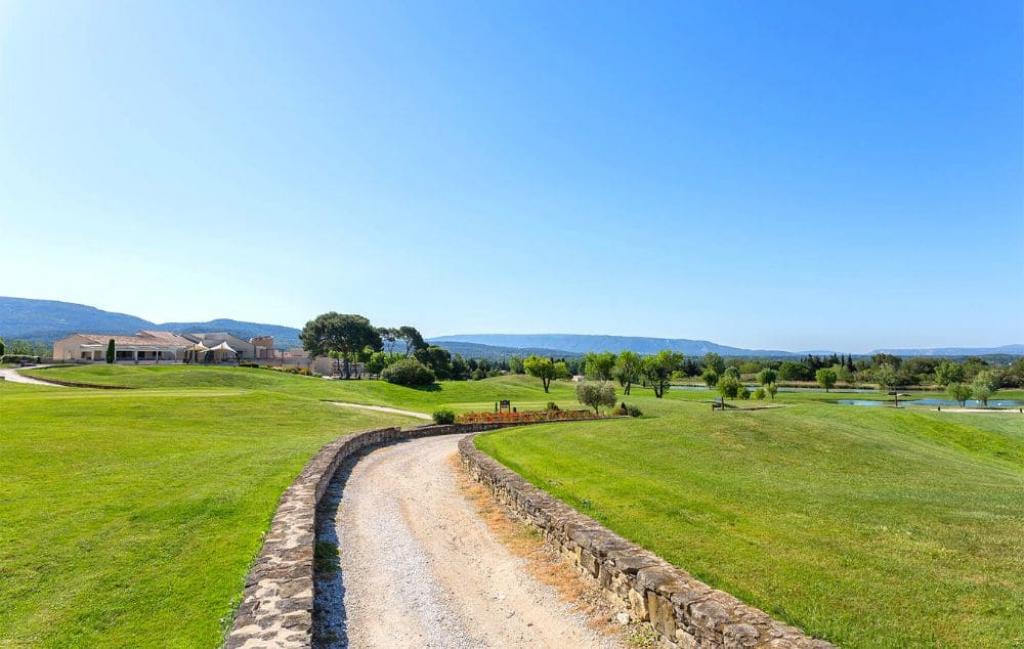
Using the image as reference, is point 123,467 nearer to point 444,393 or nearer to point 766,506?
point 766,506

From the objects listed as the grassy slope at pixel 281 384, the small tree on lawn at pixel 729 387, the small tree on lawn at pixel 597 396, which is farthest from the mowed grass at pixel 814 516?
the small tree on lawn at pixel 729 387

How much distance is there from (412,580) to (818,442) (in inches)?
833

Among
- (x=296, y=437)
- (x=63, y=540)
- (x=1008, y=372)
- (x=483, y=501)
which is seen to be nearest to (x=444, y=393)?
(x=296, y=437)

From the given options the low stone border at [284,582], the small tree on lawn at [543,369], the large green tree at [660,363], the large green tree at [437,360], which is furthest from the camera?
the large green tree at [437,360]

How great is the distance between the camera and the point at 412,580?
9781 millimetres

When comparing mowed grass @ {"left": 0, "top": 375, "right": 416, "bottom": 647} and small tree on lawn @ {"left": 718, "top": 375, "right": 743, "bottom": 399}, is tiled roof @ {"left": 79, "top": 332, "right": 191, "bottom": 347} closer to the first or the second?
mowed grass @ {"left": 0, "top": 375, "right": 416, "bottom": 647}

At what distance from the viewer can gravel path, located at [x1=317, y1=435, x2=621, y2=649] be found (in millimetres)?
7836

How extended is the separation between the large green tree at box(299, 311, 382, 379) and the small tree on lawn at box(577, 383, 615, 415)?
74184 mm

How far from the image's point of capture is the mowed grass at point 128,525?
24.5 feet

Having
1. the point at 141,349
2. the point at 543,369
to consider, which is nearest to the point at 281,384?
the point at 543,369

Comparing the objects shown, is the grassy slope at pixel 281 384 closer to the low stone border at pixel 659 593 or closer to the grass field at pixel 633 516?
the grass field at pixel 633 516

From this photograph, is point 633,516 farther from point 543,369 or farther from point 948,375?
point 948,375

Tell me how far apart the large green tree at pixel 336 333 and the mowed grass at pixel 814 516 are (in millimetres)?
87090

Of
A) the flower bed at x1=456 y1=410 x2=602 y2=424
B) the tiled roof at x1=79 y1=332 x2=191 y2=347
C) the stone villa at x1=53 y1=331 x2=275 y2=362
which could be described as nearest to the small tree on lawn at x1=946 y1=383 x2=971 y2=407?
the flower bed at x1=456 y1=410 x2=602 y2=424
